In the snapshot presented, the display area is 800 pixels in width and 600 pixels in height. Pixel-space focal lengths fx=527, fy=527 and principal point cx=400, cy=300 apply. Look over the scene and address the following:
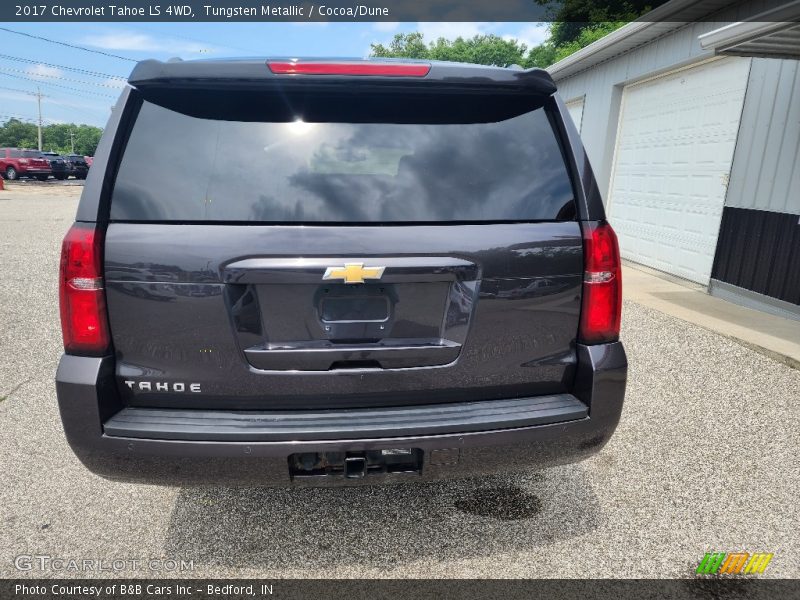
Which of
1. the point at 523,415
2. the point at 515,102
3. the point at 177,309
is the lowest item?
the point at 523,415

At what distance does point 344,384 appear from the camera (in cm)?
196

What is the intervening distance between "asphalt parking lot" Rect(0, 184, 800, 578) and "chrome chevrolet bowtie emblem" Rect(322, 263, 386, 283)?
130cm

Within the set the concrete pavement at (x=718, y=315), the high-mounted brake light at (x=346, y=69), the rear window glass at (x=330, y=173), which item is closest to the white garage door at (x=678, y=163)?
the concrete pavement at (x=718, y=315)

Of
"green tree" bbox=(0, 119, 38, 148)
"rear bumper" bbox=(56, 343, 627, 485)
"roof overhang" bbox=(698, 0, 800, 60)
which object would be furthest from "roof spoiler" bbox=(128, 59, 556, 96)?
"green tree" bbox=(0, 119, 38, 148)

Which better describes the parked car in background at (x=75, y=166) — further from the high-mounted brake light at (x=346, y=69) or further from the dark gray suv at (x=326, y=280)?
the high-mounted brake light at (x=346, y=69)

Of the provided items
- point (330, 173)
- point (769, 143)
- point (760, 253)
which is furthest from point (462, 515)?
point (769, 143)

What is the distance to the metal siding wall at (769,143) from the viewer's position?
6.39 meters

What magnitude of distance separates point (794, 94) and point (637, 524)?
250 inches

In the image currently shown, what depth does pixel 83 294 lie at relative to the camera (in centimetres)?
188

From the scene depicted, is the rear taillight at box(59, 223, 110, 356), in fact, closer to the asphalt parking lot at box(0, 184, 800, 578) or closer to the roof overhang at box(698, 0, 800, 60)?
the asphalt parking lot at box(0, 184, 800, 578)

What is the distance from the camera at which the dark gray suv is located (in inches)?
73.9

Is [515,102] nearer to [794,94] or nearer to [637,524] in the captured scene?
[637,524]

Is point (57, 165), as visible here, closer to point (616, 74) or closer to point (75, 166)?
point (75, 166)

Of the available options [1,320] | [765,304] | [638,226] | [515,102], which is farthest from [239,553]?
[638,226]
